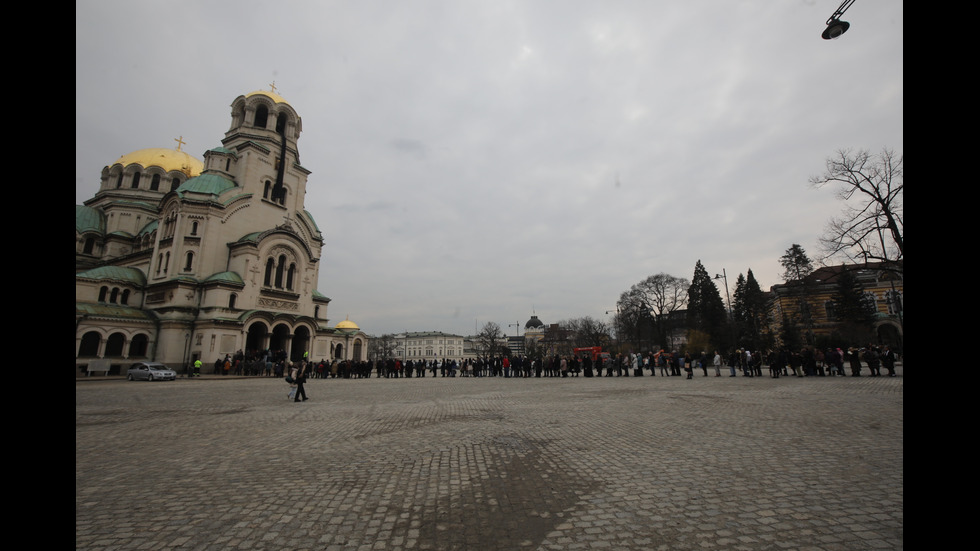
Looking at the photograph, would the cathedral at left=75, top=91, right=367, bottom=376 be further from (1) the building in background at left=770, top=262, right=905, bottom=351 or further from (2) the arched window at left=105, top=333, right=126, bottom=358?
(1) the building in background at left=770, top=262, right=905, bottom=351

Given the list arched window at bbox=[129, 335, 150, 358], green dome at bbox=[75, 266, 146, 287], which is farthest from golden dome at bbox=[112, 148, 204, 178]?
arched window at bbox=[129, 335, 150, 358]

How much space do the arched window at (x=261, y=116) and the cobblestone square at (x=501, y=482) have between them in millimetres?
44715

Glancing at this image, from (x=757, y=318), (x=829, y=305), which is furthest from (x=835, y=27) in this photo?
(x=829, y=305)

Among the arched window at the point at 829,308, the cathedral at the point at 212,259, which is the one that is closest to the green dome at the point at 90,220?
the cathedral at the point at 212,259

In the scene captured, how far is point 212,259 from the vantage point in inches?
1508

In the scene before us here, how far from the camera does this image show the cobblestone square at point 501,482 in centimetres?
378

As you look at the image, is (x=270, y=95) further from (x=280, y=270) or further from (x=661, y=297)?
(x=661, y=297)

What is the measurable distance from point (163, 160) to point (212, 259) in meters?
24.1

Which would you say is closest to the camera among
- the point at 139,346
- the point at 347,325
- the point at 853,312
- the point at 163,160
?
the point at 139,346

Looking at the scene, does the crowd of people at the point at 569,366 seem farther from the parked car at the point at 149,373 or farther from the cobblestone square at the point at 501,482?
the cobblestone square at the point at 501,482

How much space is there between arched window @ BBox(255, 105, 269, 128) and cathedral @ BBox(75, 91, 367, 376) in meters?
0.13
